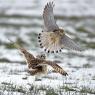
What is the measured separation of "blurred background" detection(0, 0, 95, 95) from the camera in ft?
37.5

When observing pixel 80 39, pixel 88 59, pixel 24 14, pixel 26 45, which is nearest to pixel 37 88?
pixel 88 59

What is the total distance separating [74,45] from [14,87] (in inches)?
74.7

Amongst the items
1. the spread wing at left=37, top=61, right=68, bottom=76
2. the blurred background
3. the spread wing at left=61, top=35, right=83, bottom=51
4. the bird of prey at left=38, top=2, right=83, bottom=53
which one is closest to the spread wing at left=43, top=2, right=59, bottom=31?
the bird of prey at left=38, top=2, right=83, bottom=53

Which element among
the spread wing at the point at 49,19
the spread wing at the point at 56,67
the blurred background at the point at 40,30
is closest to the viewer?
the spread wing at the point at 56,67

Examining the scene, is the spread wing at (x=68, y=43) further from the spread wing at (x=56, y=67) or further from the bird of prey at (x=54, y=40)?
the spread wing at (x=56, y=67)

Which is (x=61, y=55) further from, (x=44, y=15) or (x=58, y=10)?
(x=58, y=10)

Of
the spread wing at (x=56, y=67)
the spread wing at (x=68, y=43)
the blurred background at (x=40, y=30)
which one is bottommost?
the blurred background at (x=40, y=30)

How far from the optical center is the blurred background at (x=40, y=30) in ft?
37.5

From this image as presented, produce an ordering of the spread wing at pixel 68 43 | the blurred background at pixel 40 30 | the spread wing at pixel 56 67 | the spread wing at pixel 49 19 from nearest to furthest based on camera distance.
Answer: the spread wing at pixel 56 67, the spread wing at pixel 68 43, the spread wing at pixel 49 19, the blurred background at pixel 40 30

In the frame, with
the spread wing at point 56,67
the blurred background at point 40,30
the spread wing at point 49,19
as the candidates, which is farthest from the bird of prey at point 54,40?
the spread wing at point 56,67

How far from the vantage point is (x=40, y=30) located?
92.9 ft

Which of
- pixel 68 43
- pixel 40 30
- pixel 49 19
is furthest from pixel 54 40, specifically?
pixel 40 30

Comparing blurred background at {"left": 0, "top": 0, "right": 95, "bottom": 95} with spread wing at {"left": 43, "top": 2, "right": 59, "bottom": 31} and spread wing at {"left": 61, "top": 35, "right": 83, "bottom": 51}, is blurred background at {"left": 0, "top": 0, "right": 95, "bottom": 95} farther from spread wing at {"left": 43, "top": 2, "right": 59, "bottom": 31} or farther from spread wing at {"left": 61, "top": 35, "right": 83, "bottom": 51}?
spread wing at {"left": 43, "top": 2, "right": 59, "bottom": 31}

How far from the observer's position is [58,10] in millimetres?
40781
